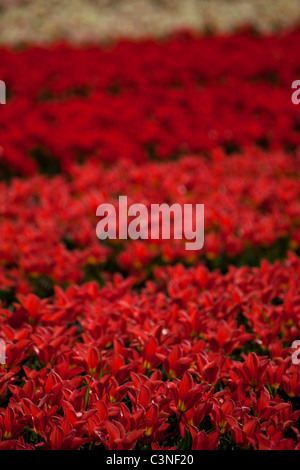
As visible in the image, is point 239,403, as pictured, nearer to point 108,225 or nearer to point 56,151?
point 108,225

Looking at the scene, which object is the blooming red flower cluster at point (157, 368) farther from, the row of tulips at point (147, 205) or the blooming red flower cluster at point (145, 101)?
the blooming red flower cluster at point (145, 101)

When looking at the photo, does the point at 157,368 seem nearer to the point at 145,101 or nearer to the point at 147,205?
the point at 147,205

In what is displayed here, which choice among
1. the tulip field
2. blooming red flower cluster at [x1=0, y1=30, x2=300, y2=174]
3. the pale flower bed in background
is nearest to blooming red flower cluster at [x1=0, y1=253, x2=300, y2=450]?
the tulip field

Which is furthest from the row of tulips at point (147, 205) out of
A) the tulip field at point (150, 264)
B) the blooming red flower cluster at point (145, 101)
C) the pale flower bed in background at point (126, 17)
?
the pale flower bed in background at point (126, 17)

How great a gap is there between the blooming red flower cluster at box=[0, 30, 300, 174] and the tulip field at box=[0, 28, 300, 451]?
1.1 inches

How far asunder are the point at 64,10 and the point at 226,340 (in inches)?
474

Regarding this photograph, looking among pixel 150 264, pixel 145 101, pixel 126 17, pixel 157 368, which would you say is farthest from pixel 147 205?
pixel 126 17

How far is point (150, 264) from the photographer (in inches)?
127

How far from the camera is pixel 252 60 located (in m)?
8.31

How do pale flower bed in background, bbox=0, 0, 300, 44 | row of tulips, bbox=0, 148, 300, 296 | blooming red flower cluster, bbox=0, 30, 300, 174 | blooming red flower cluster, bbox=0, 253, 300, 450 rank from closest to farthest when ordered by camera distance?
blooming red flower cluster, bbox=0, 253, 300, 450
row of tulips, bbox=0, 148, 300, 296
blooming red flower cluster, bbox=0, 30, 300, 174
pale flower bed in background, bbox=0, 0, 300, 44

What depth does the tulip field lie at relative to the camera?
5.46ft

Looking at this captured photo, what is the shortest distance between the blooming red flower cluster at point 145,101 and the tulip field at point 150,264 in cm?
3

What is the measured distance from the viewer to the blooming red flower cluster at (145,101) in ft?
18.5

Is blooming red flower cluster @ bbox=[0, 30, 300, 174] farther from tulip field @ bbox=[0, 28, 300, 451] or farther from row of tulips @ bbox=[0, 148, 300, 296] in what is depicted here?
row of tulips @ bbox=[0, 148, 300, 296]
